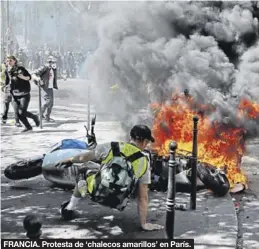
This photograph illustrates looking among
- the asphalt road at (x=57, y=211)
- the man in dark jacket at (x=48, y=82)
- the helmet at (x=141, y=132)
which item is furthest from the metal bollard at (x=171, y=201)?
the man in dark jacket at (x=48, y=82)

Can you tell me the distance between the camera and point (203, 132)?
24.6 feet

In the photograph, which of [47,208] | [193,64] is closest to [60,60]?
[193,64]

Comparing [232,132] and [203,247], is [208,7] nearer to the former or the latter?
[232,132]

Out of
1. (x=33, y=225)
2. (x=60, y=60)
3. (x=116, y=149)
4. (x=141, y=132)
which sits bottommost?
(x=33, y=225)

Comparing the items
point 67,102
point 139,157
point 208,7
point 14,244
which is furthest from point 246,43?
point 67,102

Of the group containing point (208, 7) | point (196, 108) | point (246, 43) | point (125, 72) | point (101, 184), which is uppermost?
point (208, 7)

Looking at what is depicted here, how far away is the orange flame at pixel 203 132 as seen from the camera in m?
7.29

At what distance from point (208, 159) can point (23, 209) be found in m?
2.97

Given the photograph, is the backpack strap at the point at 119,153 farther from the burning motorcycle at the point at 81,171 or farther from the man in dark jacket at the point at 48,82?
the man in dark jacket at the point at 48,82

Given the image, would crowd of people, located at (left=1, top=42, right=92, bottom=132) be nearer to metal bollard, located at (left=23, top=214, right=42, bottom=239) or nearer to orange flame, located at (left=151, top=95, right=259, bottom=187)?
orange flame, located at (left=151, top=95, right=259, bottom=187)

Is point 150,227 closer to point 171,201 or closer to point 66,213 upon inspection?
point 171,201

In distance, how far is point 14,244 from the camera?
4.16 metres

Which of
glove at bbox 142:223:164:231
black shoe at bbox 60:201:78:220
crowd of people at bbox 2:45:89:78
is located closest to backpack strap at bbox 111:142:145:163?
glove at bbox 142:223:164:231

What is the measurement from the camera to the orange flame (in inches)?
287
